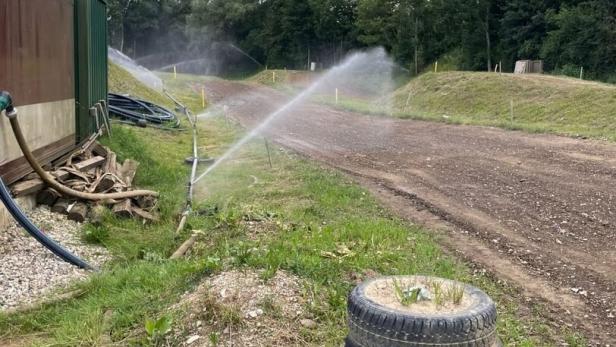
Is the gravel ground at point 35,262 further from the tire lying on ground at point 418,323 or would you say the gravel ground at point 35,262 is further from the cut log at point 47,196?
the tire lying on ground at point 418,323

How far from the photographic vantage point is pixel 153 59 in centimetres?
8350

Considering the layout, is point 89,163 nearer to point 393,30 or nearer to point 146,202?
point 146,202

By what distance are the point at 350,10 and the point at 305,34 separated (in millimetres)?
6645

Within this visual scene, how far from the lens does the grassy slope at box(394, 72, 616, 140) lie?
18.9 metres

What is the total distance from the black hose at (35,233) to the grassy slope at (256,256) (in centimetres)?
38

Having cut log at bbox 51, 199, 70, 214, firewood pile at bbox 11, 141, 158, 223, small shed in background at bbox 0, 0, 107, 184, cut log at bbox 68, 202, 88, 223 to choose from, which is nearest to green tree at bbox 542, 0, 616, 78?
small shed in background at bbox 0, 0, 107, 184

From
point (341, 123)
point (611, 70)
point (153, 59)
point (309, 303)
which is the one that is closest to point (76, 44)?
point (309, 303)

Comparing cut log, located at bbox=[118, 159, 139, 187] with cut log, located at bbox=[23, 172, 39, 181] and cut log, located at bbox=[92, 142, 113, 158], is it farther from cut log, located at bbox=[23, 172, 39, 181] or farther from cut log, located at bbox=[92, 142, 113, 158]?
cut log, located at bbox=[23, 172, 39, 181]

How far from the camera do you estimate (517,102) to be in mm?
23969

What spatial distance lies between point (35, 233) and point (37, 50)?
3.25m

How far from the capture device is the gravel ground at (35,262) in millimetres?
5465

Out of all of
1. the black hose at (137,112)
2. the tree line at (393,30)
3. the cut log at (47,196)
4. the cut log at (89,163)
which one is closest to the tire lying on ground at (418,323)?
the cut log at (47,196)

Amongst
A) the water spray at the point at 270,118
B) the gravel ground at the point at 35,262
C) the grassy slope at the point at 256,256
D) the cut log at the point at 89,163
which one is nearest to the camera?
the grassy slope at the point at 256,256

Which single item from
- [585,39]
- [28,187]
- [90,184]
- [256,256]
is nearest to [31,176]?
[28,187]
